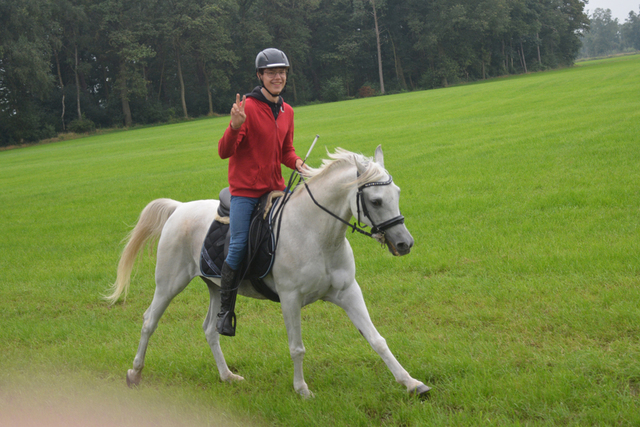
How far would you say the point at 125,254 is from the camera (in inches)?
245

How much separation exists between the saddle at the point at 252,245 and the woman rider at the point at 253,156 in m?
0.08

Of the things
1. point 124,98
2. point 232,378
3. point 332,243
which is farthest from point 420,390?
point 124,98

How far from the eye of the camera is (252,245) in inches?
187

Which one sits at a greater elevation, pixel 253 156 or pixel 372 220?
pixel 253 156

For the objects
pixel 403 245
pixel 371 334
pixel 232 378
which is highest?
pixel 403 245

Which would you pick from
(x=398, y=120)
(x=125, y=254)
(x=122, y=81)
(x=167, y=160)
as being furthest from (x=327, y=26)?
(x=125, y=254)

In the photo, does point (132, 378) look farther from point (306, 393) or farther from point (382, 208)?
point (382, 208)

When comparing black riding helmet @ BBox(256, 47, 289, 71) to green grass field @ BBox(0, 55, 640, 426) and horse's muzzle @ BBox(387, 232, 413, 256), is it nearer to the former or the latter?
horse's muzzle @ BBox(387, 232, 413, 256)

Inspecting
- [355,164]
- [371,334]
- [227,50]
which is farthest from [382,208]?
[227,50]

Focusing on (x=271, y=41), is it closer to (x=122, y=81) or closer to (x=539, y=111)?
(x=122, y=81)

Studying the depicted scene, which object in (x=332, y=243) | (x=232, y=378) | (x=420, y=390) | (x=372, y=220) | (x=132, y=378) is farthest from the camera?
(x=132, y=378)

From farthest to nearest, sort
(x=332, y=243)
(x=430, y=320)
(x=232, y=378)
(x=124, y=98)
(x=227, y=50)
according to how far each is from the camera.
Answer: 1. (x=227, y=50)
2. (x=124, y=98)
3. (x=430, y=320)
4. (x=232, y=378)
5. (x=332, y=243)

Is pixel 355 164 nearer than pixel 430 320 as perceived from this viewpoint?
Yes

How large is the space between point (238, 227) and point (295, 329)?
1069 mm
